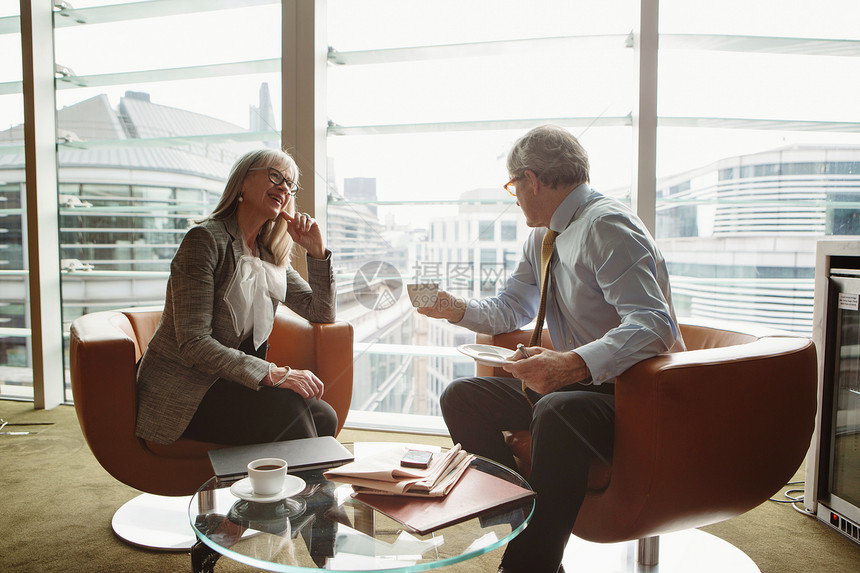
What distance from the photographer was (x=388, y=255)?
2902 mm

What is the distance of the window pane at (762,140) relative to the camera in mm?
2457

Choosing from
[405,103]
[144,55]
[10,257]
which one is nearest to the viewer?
[405,103]

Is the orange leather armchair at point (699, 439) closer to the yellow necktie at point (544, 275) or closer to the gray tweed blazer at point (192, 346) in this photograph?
the yellow necktie at point (544, 275)

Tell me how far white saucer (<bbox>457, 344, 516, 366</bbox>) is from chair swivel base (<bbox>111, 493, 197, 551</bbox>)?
95 cm

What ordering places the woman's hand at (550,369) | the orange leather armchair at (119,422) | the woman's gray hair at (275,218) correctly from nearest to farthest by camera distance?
the woman's hand at (550,369), the orange leather armchair at (119,422), the woman's gray hair at (275,218)

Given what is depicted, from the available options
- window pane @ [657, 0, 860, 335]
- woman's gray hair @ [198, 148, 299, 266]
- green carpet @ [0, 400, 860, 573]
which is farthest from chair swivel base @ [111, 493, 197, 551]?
window pane @ [657, 0, 860, 335]

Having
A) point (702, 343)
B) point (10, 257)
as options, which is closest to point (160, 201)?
point (10, 257)

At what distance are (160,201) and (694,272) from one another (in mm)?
2780

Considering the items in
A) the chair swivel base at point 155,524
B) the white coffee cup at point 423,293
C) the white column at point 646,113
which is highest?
the white column at point 646,113

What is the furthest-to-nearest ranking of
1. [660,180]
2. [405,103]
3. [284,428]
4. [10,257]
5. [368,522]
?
[10,257] → [405,103] → [660,180] → [284,428] → [368,522]

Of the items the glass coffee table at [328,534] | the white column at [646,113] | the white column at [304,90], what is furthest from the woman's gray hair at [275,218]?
the white column at [646,113]

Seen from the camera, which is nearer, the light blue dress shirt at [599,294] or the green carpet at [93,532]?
the light blue dress shirt at [599,294]

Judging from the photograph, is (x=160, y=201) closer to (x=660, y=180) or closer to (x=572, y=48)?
(x=572, y=48)

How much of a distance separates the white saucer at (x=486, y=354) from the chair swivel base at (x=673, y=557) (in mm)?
619
